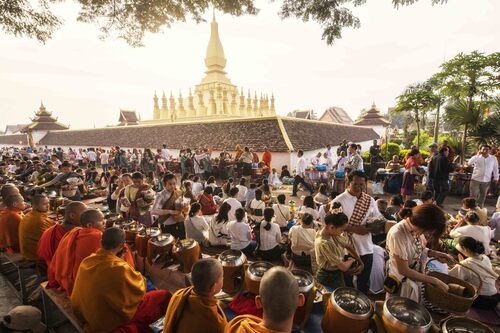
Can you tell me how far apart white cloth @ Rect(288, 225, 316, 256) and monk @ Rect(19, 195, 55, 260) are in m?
4.40

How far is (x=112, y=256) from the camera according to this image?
274 centimetres

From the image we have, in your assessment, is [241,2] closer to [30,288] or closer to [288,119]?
[30,288]

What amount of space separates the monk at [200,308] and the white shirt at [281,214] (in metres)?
4.38

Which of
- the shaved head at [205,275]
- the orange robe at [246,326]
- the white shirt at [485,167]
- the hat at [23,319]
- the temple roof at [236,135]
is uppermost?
the temple roof at [236,135]

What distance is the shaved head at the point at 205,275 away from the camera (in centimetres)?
213

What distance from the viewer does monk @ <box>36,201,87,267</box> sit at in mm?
3803

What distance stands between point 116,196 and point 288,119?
14.2 meters

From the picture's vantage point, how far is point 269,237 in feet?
16.9

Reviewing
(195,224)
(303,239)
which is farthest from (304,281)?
(195,224)

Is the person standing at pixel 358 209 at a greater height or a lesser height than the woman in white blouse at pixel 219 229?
greater

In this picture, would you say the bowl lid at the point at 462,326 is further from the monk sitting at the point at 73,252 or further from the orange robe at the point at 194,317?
the monk sitting at the point at 73,252

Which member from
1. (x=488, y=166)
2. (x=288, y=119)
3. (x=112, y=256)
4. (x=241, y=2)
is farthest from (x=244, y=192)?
(x=288, y=119)

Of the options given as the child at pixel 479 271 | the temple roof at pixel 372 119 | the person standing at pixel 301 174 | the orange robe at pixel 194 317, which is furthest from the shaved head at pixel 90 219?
the temple roof at pixel 372 119

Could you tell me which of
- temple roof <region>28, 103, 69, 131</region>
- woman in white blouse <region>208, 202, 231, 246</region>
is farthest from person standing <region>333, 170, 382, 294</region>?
temple roof <region>28, 103, 69, 131</region>
